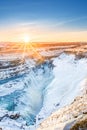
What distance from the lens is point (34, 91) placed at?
56.2 metres

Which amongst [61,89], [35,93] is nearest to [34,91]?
[35,93]

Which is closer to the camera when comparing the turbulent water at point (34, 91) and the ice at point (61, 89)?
the turbulent water at point (34, 91)

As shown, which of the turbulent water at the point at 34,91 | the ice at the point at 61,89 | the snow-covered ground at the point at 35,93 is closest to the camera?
the snow-covered ground at the point at 35,93

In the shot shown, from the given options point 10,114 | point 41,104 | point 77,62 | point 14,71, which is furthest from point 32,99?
point 77,62

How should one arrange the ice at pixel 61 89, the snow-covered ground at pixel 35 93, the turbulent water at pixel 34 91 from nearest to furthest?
the snow-covered ground at pixel 35 93
the turbulent water at pixel 34 91
the ice at pixel 61 89

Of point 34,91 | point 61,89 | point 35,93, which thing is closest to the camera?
point 61,89

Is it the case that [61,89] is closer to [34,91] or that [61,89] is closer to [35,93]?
[35,93]

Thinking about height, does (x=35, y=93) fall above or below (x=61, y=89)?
below

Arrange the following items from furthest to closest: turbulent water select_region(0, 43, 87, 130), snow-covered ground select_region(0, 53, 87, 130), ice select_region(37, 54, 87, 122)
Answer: ice select_region(37, 54, 87, 122) < turbulent water select_region(0, 43, 87, 130) < snow-covered ground select_region(0, 53, 87, 130)

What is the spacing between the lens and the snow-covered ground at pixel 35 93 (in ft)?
125

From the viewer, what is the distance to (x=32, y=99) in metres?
50.7

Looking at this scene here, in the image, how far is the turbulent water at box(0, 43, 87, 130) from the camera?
38875 mm

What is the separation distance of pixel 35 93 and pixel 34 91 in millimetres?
1247

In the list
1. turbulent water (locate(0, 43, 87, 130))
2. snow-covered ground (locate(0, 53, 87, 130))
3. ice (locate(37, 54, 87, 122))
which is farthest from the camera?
ice (locate(37, 54, 87, 122))
